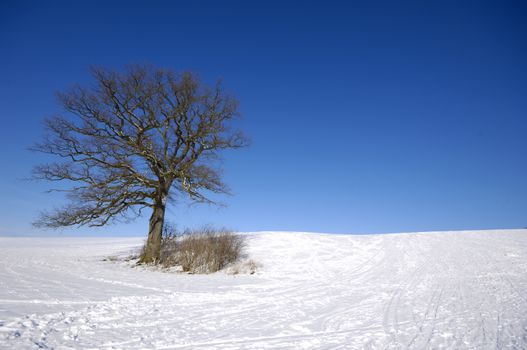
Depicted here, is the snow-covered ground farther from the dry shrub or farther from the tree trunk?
A: the tree trunk

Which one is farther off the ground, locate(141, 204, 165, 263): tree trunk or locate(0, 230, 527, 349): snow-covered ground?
locate(141, 204, 165, 263): tree trunk

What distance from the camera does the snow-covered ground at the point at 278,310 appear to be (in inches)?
161

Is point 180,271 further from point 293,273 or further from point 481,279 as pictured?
point 481,279

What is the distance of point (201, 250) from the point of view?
13.5 metres

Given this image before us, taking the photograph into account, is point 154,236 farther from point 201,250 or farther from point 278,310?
point 278,310

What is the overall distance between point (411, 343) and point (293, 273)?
8593 millimetres

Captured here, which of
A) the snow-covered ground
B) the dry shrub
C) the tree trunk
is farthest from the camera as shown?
the tree trunk

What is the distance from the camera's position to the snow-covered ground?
4.09 meters

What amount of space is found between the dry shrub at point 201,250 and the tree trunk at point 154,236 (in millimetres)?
497

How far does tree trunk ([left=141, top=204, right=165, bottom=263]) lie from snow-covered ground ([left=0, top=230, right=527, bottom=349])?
394cm

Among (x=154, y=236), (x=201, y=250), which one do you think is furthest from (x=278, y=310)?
(x=154, y=236)

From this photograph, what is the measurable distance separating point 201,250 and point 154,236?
2.70 meters

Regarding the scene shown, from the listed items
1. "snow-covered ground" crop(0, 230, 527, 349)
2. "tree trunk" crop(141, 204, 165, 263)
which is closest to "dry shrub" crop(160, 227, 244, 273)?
"tree trunk" crop(141, 204, 165, 263)

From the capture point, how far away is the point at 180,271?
12.8 m
